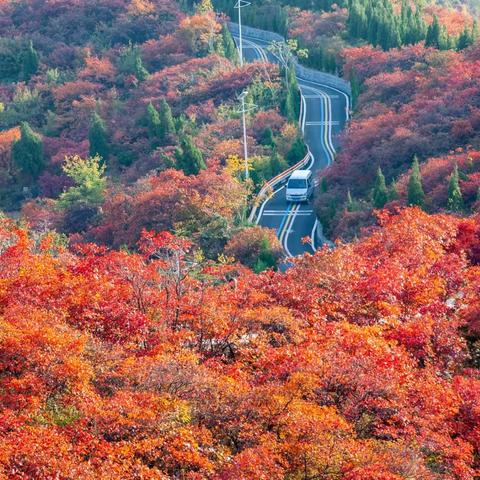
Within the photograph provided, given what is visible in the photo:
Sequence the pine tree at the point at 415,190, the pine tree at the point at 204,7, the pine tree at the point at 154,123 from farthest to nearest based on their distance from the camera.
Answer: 1. the pine tree at the point at 204,7
2. the pine tree at the point at 154,123
3. the pine tree at the point at 415,190

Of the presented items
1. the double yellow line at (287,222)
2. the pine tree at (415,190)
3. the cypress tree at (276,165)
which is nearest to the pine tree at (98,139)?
the cypress tree at (276,165)

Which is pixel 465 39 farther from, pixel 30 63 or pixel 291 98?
pixel 30 63

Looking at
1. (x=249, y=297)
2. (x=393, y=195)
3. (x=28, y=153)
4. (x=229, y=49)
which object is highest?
(x=249, y=297)

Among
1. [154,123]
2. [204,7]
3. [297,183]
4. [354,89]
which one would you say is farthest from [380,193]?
[204,7]

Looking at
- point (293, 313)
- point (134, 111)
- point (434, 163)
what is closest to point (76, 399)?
point (293, 313)

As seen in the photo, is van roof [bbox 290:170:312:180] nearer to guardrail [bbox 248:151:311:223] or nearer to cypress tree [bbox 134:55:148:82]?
guardrail [bbox 248:151:311:223]

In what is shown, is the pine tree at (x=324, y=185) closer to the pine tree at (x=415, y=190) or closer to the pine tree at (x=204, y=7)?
the pine tree at (x=415, y=190)

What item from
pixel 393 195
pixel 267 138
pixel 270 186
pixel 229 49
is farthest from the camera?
pixel 229 49
